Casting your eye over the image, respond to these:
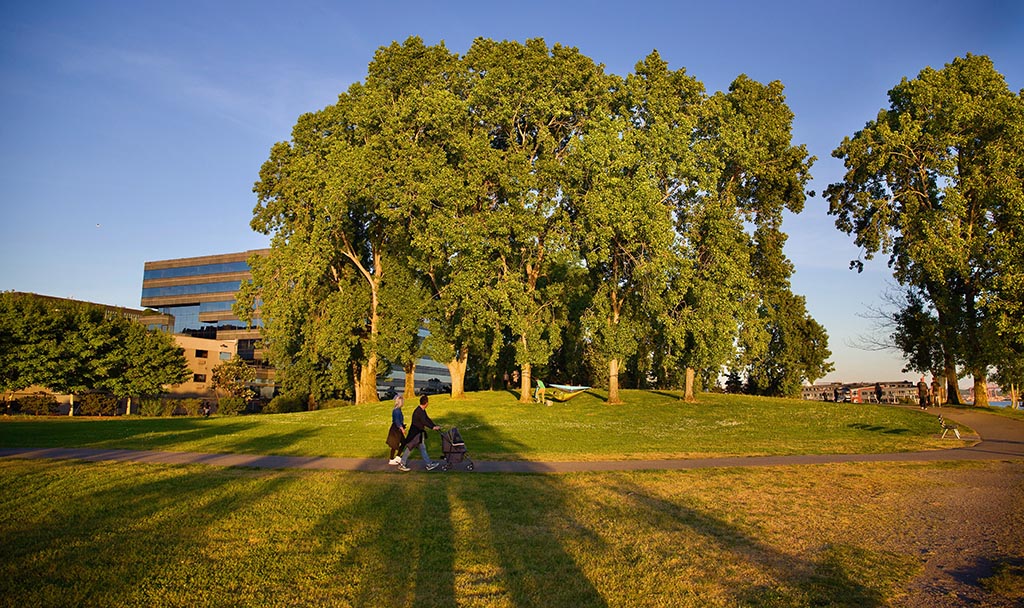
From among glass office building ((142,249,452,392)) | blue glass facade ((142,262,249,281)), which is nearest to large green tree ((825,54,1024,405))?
glass office building ((142,249,452,392))

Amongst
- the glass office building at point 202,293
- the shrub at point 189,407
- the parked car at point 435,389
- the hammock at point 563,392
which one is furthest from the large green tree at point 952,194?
the glass office building at point 202,293

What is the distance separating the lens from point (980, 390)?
36344mm

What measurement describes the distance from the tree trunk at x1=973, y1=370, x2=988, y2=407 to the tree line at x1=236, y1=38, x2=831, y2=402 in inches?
450

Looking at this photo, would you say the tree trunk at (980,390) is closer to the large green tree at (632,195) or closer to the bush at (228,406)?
the large green tree at (632,195)

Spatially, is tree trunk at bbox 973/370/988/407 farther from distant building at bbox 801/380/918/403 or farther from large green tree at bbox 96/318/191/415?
large green tree at bbox 96/318/191/415

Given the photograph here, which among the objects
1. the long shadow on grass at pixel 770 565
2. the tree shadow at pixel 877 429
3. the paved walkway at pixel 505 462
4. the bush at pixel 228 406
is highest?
the tree shadow at pixel 877 429

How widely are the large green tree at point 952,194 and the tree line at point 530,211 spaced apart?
4589mm

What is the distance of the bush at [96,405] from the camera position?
4474cm

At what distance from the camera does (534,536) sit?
27.2ft

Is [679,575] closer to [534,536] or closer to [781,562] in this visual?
[781,562]

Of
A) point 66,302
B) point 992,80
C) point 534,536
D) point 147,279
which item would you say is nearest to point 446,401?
point 534,536

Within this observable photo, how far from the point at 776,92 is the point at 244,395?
5943 centimetres

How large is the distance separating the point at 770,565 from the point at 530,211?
94.9 ft

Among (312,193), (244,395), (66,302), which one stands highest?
(312,193)
